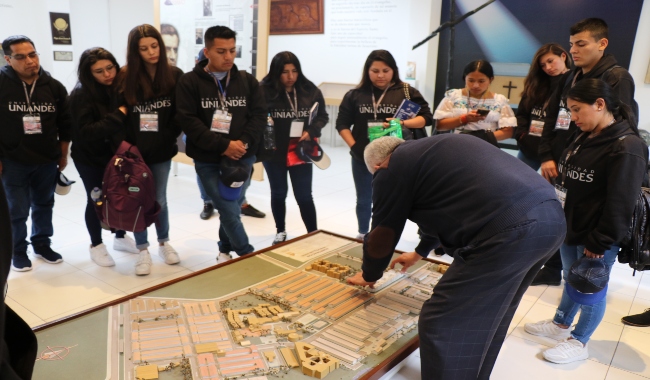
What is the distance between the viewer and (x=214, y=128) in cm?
298

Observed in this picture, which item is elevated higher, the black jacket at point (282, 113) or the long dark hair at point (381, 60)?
the long dark hair at point (381, 60)

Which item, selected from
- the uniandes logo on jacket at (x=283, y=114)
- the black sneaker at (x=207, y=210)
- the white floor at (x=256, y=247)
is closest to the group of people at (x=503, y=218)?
the white floor at (x=256, y=247)

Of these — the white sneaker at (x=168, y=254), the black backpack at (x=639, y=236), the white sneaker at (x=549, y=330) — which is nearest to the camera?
the black backpack at (x=639, y=236)

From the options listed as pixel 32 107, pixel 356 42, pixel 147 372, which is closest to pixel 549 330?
pixel 147 372

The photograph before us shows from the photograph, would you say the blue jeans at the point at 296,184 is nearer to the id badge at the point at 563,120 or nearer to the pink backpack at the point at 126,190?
the pink backpack at the point at 126,190

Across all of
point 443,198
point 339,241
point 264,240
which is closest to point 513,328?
point 339,241

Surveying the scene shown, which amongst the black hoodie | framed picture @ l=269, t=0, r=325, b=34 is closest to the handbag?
the black hoodie

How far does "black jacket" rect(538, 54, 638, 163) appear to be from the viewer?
2709 mm

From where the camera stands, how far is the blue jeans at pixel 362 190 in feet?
12.0

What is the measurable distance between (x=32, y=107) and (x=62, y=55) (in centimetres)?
446

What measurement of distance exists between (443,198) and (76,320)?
151 centimetres

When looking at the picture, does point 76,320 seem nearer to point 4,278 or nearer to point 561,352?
point 4,278

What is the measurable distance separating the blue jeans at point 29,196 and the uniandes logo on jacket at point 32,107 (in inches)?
13.1

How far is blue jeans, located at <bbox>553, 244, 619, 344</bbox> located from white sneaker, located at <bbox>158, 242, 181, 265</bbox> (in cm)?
244
